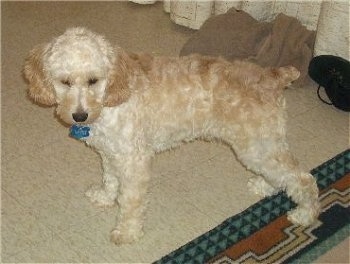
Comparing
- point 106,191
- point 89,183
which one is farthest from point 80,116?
point 89,183

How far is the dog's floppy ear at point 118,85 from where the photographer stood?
268cm

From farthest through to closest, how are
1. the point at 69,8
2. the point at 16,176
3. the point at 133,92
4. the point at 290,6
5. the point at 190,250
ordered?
the point at 69,8 → the point at 290,6 → the point at 16,176 → the point at 190,250 → the point at 133,92

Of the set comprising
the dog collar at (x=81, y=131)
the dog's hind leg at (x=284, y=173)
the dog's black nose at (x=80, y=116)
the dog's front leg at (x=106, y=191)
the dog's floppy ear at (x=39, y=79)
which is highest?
the dog's floppy ear at (x=39, y=79)

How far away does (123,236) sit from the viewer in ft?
10.3

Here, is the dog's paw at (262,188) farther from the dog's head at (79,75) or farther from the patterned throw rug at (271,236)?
the dog's head at (79,75)

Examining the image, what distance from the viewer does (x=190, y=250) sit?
313cm

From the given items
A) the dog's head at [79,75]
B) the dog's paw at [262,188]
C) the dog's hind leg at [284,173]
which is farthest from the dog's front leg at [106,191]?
the dog's paw at [262,188]

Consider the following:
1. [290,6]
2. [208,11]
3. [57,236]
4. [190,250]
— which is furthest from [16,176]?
[290,6]

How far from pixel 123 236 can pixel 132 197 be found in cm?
29

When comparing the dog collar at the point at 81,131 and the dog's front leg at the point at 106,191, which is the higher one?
the dog collar at the point at 81,131

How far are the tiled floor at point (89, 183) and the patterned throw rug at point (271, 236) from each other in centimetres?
8

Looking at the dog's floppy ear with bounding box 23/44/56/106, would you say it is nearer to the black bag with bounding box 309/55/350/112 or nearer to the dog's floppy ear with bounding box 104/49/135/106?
the dog's floppy ear with bounding box 104/49/135/106

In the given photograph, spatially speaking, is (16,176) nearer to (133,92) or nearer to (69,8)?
(133,92)

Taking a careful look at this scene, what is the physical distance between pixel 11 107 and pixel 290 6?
2.78m
